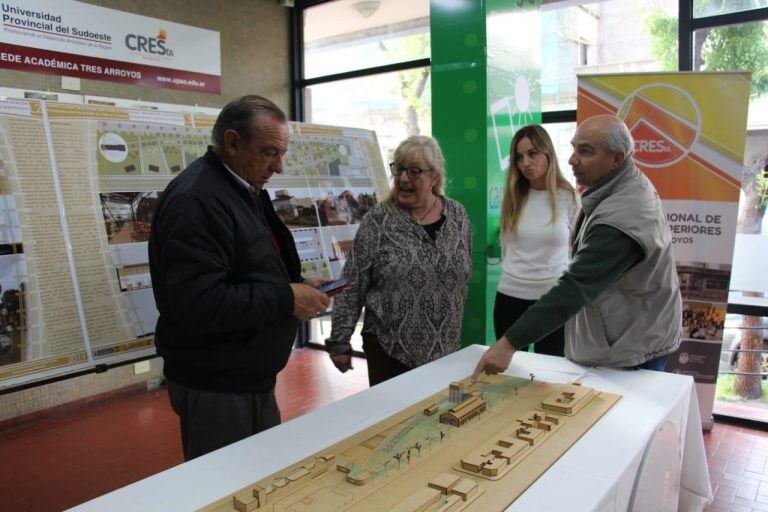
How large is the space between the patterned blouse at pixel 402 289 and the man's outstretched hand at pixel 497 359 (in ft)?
1.42

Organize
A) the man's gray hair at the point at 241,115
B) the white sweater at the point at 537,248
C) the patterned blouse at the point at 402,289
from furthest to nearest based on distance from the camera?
1. the white sweater at the point at 537,248
2. the patterned blouse at the point at 402,289
3. the man's gray hair at the point at 241,115

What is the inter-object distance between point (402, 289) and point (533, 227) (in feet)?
2.82

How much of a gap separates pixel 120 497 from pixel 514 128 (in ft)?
8.84

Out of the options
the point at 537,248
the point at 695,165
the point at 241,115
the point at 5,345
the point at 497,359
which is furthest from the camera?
the point at 695,165

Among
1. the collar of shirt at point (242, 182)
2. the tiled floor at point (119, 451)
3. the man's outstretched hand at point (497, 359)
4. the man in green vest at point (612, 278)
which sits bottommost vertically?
the tiled floor at point (119, 451)

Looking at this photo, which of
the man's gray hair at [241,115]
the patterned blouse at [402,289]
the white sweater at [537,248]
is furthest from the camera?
the white sweater at [537,248]

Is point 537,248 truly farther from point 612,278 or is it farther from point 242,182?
point 242,182

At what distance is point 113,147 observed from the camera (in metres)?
2.34

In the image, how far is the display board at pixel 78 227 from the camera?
197 centimetres

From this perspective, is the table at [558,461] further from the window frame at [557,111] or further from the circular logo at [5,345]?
the window frame at [557,111]

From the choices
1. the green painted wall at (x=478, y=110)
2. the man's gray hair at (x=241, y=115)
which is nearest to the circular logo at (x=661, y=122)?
the green painted wall at (x=478, y=110)

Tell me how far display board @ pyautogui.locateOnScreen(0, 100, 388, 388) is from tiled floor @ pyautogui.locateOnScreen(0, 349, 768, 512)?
4.24 feet

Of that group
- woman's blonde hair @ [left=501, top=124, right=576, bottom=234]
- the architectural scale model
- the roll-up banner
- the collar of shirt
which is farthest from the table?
the roll-up banner

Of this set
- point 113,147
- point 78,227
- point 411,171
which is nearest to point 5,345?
point 78,227
